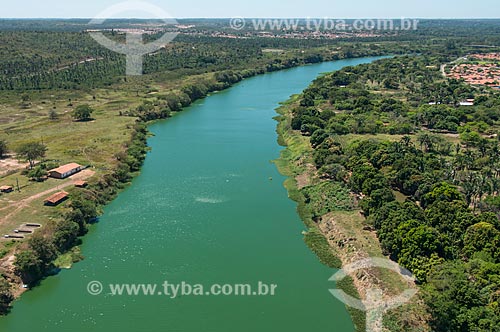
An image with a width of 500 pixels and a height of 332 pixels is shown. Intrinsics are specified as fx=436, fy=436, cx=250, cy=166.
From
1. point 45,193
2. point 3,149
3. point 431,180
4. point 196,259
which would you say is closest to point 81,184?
point 45,193

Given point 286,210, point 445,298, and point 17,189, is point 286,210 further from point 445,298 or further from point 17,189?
point 17,189

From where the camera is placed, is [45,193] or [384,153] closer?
[45,193]

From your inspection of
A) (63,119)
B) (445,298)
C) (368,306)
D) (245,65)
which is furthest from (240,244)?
(245,65)

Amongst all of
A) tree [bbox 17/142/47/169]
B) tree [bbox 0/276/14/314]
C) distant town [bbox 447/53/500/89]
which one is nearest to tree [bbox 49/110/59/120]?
tree [bbox 17/142/47/169]

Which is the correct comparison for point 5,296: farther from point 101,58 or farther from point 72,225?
point 101,58

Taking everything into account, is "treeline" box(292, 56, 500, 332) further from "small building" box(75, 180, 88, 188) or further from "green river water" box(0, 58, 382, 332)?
"small building" box(75, 180, 88, 188)

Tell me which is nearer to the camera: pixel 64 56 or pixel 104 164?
pixel 104 164

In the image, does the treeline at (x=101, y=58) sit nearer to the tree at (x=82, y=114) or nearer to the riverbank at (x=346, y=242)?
the tree at (x=82, y=114)
